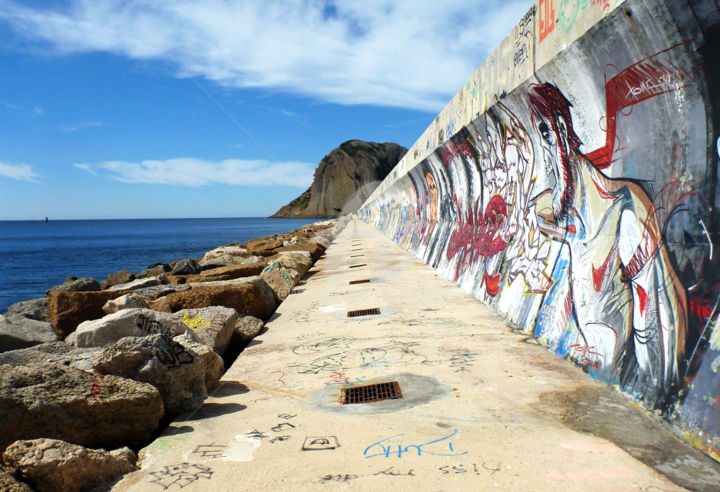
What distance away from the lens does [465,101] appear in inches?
259

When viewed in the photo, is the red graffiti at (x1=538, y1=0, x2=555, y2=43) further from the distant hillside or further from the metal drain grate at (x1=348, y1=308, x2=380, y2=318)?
the distant hillside

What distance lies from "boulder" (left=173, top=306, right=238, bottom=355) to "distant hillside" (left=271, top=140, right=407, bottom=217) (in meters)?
139

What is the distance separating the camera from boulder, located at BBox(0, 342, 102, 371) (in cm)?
372

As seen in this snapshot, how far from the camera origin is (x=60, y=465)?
2291mm

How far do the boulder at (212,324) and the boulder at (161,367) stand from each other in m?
1.03

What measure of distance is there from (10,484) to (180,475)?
730 mm

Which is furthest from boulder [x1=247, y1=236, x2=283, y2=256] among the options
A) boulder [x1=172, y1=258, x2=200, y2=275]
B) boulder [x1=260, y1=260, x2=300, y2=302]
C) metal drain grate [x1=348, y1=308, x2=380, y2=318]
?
metal drain grate [x1=348, y1=308, x2=380, y2=318]

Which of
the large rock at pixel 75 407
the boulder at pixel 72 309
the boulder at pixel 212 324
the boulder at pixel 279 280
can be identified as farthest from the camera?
the boulder at pixel 279 280

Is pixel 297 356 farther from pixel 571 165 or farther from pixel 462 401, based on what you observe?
pixel 571 165

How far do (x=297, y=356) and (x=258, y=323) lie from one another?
130cm

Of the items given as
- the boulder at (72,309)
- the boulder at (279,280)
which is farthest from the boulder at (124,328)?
the boulder at (279,280)

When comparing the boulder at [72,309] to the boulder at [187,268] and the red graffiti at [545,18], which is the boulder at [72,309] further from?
the boulder at [187,268]

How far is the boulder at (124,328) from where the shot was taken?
15.2ft

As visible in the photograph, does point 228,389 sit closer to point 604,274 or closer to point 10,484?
point 10,484
